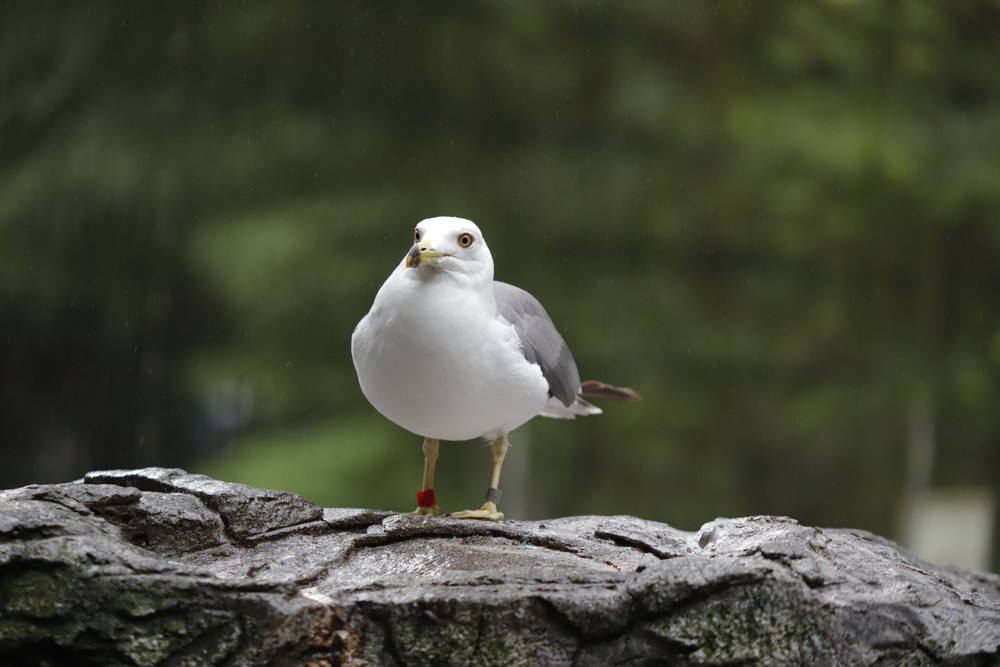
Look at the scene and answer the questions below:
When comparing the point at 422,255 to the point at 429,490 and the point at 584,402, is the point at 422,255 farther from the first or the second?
the point at 584,402

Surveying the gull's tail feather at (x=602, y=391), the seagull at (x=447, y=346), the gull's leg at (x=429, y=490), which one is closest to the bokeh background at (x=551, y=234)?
the gull's tail feather at (x=602, y=391)

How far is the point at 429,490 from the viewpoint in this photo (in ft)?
6.98

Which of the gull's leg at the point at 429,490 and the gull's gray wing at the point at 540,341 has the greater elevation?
the gull's gray wing at the point at 540,341

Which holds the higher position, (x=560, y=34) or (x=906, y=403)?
(x=560, y=34)

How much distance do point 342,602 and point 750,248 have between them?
3.26m

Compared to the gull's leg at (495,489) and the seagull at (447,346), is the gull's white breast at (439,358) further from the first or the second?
the gull's leg at (495,489)

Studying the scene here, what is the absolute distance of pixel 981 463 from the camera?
167 inches

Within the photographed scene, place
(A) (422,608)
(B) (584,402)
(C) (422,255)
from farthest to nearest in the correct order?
(B) (584,402), (C) (422,255), (A) (422,608)

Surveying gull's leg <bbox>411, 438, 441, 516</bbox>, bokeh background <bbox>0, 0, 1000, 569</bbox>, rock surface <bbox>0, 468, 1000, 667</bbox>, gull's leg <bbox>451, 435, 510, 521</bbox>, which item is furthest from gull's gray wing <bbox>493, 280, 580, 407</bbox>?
bokeh background <bbox>0, 0, 1000, 569</bbox>

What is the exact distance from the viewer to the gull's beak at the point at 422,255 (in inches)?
69.9

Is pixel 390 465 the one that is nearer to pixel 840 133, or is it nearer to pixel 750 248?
pixel 750 248

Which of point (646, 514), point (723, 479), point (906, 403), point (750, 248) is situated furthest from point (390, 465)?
point (906, 403)

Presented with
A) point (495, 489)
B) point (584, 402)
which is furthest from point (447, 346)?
point (584, 402)

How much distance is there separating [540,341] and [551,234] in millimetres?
2189
